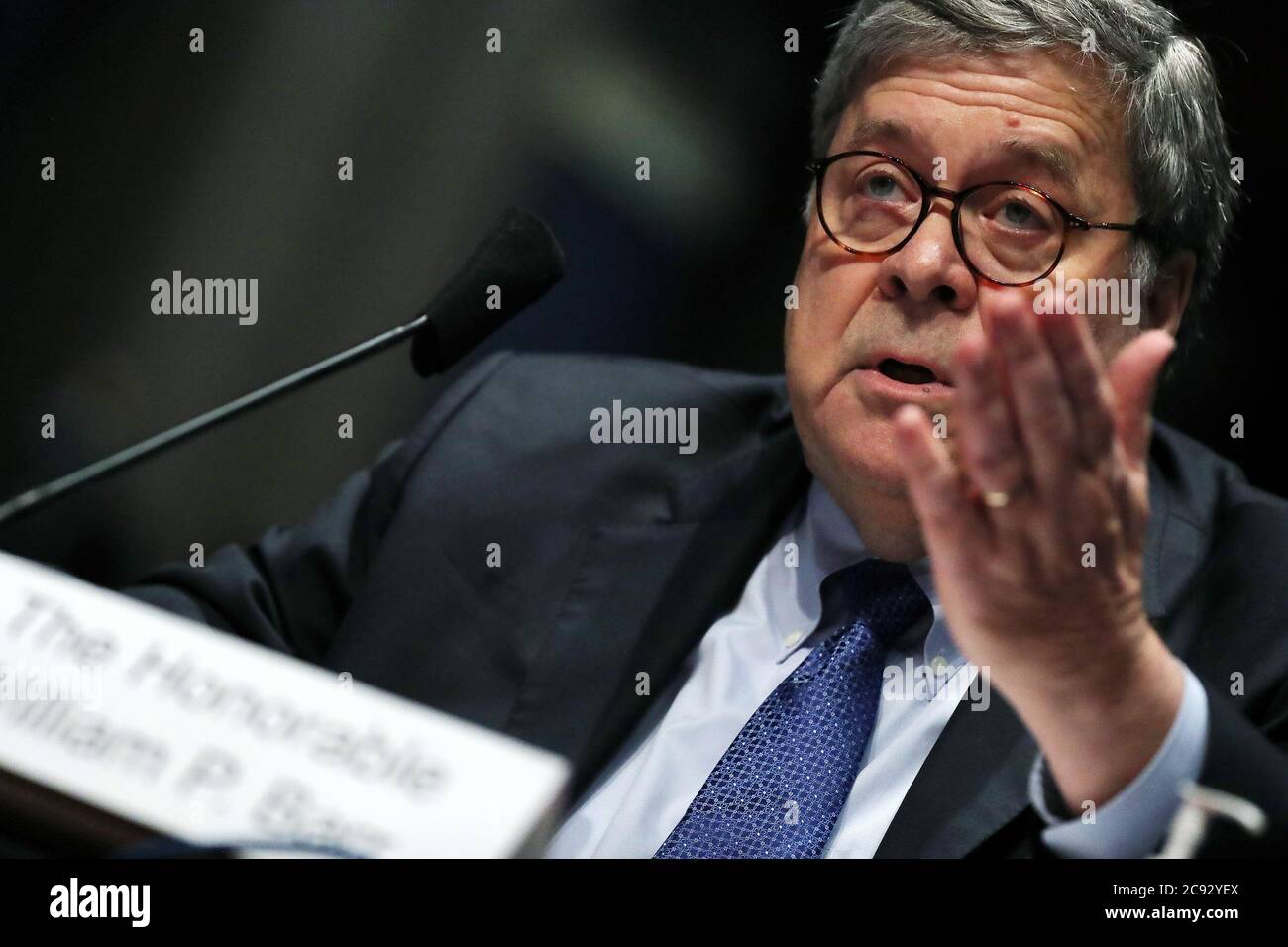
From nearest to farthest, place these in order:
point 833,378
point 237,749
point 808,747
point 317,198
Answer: point 237,749 < point 808,747 < point 833,378 < point 317,198

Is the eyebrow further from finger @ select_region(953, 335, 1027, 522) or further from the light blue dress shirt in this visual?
finger @ select_region(953, 335, 1027, 522)

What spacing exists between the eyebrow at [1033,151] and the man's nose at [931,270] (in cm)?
9

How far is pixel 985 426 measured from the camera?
91 centimetres

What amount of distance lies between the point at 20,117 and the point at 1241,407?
1569mm

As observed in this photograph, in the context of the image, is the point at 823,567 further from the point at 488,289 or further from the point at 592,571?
the point at 488,289

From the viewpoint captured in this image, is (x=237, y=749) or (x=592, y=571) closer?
(x=237, y=749)

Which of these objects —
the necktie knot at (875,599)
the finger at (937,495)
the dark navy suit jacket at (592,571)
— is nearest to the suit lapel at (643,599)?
the dark navy suit jacket at (592,571)

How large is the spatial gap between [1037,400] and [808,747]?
551 millimetres

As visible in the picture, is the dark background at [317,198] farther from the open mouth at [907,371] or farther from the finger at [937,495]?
the finger at [937,495]

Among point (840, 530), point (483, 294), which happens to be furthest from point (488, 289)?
point (840, 530)

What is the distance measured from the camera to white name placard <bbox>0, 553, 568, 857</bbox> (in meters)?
→ 0.80

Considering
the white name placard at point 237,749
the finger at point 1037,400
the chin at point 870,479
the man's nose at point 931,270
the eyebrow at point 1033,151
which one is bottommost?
the chin at point 870,479

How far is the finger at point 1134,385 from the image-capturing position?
35.5 inches
